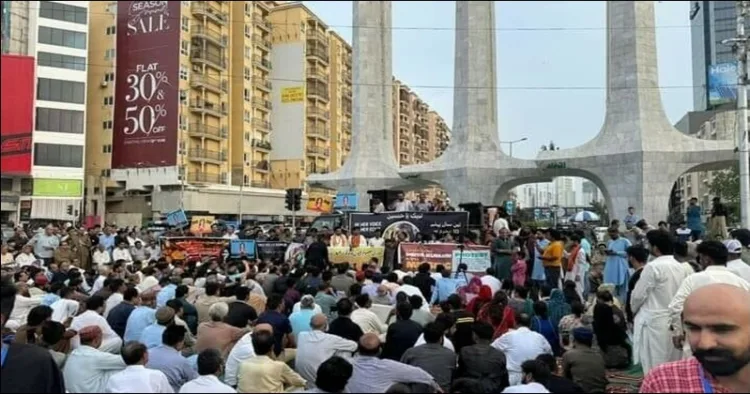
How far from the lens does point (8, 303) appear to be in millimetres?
3316

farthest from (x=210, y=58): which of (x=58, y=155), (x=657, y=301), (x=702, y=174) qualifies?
(x=702, y=174)

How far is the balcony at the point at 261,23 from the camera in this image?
58.0m

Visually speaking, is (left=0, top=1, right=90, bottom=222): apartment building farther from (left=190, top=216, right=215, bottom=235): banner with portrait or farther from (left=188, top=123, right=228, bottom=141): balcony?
(left=190, top=216, right=215, bottom=235): banner with portrait

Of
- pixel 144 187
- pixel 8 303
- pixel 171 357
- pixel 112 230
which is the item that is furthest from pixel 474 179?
pixel 8 303

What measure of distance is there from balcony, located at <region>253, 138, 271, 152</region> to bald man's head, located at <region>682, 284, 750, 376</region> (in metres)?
56.9

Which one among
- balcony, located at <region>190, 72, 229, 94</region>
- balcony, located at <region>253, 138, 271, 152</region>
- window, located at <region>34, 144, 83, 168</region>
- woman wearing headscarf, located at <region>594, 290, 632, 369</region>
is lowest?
woman wearing headscarf, located at <region>594, 290, 632, 369</region>

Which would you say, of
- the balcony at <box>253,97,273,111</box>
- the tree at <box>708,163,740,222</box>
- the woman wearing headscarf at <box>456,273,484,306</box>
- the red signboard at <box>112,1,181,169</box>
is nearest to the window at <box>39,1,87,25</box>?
the red signboard at <box>112,1,181,169</box>

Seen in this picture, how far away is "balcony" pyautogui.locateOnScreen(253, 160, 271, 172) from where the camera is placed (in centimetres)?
5820

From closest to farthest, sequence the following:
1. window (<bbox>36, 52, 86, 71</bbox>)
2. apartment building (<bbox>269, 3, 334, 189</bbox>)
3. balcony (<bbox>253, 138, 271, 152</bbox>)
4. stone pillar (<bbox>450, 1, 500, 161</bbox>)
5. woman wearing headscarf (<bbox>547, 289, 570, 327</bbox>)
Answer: woman wearing headscarf (<bbox>547, 289, 570, 327</bbox>) < stone pillar (<bbox>450, 1, 500, 161</bbox>) < window (<bbox>36, 52, 86, 71</bbox>) < apartment building (<bbox>269, 3, 334, 189</bbox>) < balcony (<bbox>253, 138, 271, 152</bbox>)

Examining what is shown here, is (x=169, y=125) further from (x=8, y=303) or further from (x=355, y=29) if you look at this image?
(x=8, y=303)

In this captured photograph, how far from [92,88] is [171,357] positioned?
4733 cm

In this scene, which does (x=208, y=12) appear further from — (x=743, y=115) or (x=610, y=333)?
(x=610, y=333)

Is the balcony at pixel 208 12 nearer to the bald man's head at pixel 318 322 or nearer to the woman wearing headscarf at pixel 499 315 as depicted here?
the woman wearing headscarf at pixel 499 315

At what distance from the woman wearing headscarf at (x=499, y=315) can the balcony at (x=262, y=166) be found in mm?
51885
